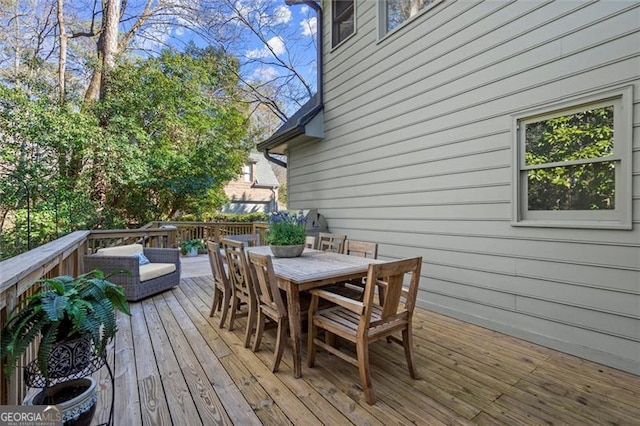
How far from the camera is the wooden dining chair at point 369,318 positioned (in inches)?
82.0

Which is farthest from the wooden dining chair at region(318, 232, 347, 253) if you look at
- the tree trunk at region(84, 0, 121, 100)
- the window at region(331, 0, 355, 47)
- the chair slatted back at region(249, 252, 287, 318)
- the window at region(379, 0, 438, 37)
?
the tree trunk at region(84, 0, 121, 100)

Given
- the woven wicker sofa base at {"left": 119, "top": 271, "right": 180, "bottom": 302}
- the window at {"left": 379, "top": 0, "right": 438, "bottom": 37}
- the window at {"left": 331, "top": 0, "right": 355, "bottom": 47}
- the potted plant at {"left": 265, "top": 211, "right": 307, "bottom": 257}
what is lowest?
the woven wicker sofa base at {"left": 119, "top": 271, "right": 180, "bottom": 302}

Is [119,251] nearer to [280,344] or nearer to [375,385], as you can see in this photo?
[280,344]

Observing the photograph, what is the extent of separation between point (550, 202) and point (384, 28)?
347 cm

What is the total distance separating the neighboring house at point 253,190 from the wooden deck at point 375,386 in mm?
14955

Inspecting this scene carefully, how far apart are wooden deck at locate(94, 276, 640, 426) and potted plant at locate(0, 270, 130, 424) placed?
59cm

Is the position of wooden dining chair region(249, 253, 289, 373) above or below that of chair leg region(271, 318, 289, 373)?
above

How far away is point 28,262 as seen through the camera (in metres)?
1.74

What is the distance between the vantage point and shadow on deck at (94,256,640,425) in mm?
1955

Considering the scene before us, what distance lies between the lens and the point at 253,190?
18391 millimetres

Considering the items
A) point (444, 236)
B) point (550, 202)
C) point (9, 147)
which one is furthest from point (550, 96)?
point (9, 147)

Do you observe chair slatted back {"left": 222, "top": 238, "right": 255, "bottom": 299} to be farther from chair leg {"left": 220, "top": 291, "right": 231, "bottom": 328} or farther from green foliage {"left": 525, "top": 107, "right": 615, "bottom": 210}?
green foliage {"left": 525, "top": 107, "right": 615, "bottom": 210}

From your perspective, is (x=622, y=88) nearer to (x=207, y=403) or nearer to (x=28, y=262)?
(x=207, y=403)

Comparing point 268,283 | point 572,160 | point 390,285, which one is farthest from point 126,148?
point 572,160
